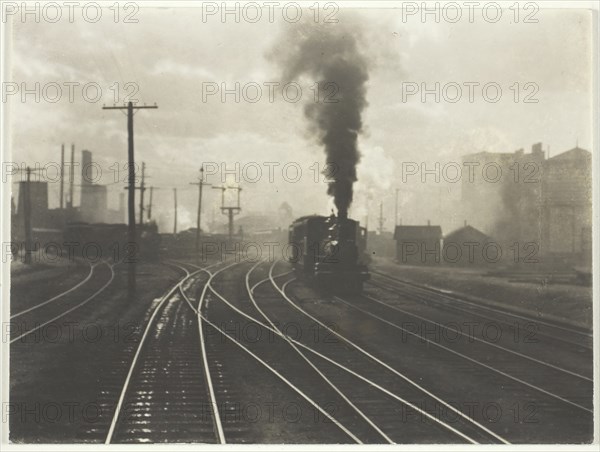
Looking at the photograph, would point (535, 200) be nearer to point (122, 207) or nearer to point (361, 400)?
point (361, 400)

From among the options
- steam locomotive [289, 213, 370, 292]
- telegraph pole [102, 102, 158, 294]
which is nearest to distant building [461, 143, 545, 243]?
steam locomotive [289, 213, 370, 292]

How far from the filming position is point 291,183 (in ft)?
20.9

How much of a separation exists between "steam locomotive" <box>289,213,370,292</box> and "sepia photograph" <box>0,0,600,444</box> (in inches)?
105

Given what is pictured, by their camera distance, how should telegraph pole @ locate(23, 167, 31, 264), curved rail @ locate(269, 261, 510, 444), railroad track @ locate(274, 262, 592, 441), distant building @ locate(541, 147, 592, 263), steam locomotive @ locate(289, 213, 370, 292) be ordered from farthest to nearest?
steam locomotive @ locate(289, 213, 370, 292), telegraph pole @ locate(23, 167, 31, 264), distant building @ locate(541, 147, 592, 263), railroad track @ locate(274, 262, 592, 441), curved rail @ locate(269, 261, 510, 444)

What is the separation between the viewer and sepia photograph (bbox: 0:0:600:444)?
5391 mm

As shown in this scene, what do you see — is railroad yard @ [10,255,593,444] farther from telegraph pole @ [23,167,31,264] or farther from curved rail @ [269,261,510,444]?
telegraph pole @ [23,167,31,264]

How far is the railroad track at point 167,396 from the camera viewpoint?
5.00m

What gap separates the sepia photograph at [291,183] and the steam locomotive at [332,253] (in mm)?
2674

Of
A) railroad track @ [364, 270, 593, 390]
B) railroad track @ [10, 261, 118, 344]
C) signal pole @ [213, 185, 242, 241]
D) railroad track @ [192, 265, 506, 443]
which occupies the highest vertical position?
signal pole @ [213, 185, 242, 241]

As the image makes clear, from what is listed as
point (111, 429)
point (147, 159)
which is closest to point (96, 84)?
point (147, 159)

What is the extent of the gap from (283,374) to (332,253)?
15.0 ft

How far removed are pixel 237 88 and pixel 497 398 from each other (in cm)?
518

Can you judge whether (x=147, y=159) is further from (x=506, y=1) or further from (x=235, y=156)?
(x=506, y=1)

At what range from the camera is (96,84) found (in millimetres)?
6336
